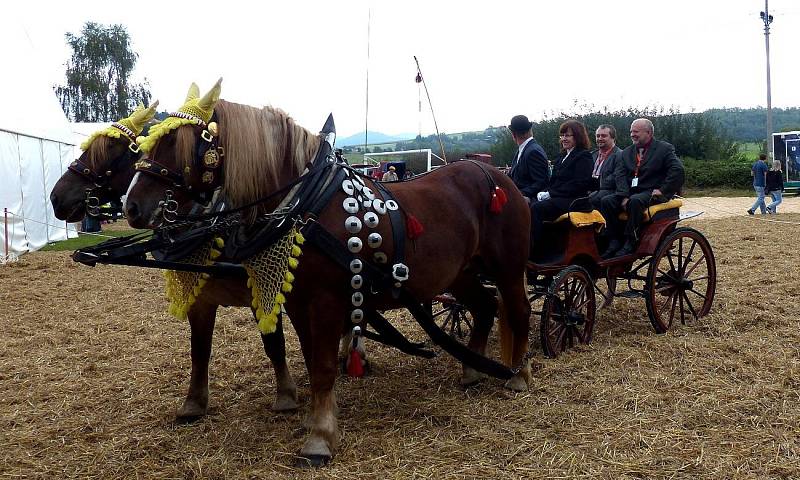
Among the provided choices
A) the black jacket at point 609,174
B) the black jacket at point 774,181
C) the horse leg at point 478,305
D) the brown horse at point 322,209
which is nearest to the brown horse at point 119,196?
the brown horse at point 322,209

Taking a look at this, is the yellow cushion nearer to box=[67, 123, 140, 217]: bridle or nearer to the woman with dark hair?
the woman with dark hair

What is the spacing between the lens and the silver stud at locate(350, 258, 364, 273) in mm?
3152

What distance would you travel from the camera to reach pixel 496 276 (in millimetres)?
4254

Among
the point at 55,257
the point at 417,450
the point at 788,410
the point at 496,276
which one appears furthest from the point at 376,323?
the point at 55,257

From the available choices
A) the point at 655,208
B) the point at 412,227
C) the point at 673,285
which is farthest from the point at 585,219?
the point at 412,227

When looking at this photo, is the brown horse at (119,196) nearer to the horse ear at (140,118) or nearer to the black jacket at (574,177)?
the horse ear at (140,118)

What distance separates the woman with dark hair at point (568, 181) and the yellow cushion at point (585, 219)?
8 centimetres

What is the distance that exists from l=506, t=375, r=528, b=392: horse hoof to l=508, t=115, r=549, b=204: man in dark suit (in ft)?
5.22

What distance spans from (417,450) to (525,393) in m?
1.14

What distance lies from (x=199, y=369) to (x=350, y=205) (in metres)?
1.43

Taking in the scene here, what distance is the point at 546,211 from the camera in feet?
17.1

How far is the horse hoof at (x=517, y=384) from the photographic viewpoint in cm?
426

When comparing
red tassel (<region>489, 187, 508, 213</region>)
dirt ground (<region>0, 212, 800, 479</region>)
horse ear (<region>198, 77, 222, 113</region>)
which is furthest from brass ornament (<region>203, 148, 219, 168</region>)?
red tassel (<region>489, 187, 508, 213</region>)

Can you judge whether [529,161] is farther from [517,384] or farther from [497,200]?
[517,384]
